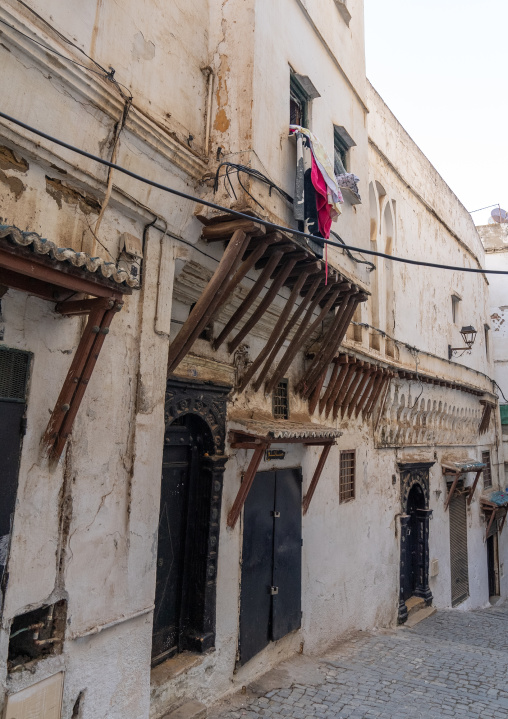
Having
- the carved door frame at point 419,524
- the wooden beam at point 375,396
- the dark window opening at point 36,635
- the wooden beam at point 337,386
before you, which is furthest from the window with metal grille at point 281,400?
the carved door frame at point 419,524

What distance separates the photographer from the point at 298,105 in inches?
259

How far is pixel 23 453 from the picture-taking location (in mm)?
3283

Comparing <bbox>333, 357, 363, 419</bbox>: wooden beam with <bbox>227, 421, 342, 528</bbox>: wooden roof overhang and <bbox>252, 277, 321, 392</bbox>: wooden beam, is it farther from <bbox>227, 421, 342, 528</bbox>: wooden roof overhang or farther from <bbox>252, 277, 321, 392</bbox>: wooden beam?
<bbox>252, 277, 321, 392</bbox>: wooden beam

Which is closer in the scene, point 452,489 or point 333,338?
point 333,338

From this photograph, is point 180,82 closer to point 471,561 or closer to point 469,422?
point 469,422

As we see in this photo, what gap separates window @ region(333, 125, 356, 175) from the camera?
740 cm

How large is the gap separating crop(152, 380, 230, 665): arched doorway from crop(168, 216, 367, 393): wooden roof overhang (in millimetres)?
667

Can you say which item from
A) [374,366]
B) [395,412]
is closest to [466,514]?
[395,412]

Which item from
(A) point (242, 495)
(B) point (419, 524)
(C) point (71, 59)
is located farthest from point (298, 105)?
(B) point (419, 524)

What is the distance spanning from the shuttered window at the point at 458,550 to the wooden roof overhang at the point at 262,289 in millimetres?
8494

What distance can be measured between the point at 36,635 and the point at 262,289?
3.96m

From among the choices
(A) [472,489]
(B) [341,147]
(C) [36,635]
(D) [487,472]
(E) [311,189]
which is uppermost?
(B) [341,147]

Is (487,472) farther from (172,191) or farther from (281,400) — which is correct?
(172,191)

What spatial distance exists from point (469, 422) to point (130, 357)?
13.2 m
